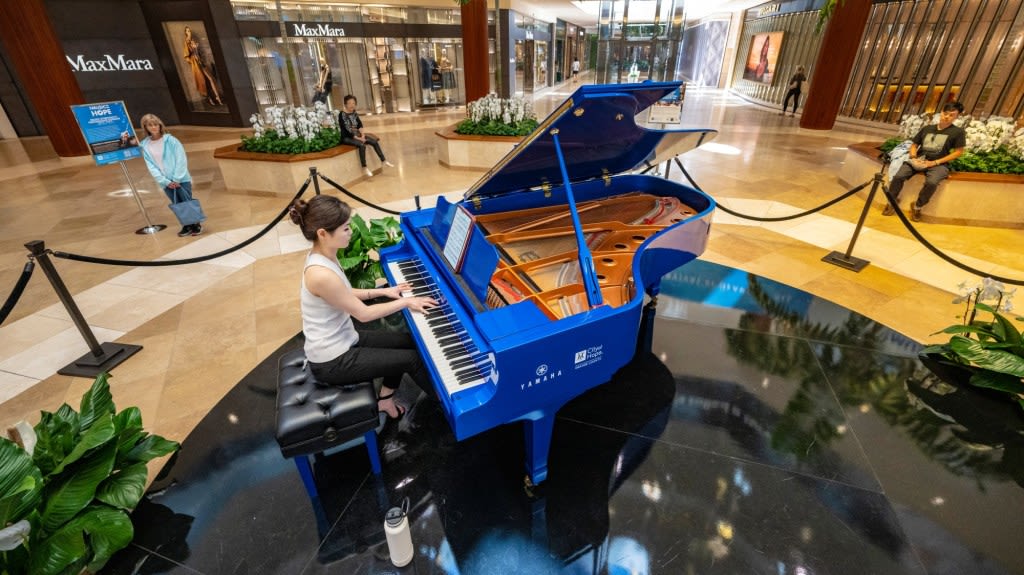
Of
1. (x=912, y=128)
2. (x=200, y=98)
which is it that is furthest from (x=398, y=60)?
(x=912, y=128)

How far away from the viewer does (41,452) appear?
207 centimetres

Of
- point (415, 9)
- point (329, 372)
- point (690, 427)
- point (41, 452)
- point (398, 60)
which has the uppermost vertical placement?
point (415, 9)

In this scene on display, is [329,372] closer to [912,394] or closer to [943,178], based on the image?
[912,394]

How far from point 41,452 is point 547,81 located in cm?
2551

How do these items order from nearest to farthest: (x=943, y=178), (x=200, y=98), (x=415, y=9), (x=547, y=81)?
(x=943, y=178) → (x=200, y=98) → (x=415, y=9) → (x=547, y=81)

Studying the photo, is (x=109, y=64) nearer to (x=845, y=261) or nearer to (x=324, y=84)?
(x=324, y=84)

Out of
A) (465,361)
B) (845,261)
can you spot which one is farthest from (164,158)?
(845,261)

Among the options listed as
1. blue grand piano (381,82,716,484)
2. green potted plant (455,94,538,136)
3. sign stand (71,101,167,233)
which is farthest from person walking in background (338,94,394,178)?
blue grand piano (381,82,716,484)

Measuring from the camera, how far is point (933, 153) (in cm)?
602

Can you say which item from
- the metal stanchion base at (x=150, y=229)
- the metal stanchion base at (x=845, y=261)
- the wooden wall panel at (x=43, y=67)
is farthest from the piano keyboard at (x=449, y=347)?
the wooden wall panel at (x=43, y=67)

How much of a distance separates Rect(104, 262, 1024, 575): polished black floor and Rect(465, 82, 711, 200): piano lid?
1.67 metres

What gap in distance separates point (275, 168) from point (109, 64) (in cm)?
954

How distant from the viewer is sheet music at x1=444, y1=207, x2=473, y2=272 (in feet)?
7.53

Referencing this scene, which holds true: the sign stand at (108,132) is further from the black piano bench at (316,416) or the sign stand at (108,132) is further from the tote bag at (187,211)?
the black piano bench at (316,416)
